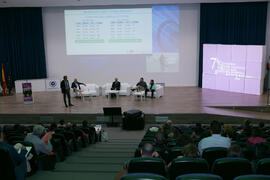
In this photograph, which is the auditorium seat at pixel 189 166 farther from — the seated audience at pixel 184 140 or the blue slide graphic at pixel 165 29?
the blue slide graphic at pixel 165 29

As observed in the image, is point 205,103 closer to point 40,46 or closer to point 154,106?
point 154,106

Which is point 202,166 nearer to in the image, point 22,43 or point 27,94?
point 27,94

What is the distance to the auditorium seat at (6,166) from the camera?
3342mm

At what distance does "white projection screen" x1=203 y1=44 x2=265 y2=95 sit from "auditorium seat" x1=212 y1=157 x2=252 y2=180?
10.5 meters

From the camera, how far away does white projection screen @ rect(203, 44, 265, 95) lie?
1312 cm

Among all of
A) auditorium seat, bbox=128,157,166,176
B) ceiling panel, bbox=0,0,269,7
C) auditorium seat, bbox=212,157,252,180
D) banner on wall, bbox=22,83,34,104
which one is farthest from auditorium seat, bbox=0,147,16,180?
ceiling panel, bbox=0,0,269,7

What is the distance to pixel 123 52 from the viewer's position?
623 inches

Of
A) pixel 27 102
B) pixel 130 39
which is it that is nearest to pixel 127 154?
pixel 27 102

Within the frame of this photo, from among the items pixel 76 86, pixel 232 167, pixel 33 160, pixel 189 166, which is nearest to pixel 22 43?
pixel 76 86

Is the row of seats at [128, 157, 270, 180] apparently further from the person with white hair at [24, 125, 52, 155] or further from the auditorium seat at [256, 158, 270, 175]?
the person with white hair at [24, 125, 52, 155]

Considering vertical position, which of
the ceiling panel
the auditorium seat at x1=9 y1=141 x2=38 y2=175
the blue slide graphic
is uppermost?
the ceiling panel

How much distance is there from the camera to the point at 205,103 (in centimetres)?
1193

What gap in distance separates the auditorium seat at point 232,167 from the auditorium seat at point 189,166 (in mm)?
144

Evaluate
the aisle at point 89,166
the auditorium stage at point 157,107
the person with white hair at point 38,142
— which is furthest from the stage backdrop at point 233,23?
the person with white hair at point 38,142
